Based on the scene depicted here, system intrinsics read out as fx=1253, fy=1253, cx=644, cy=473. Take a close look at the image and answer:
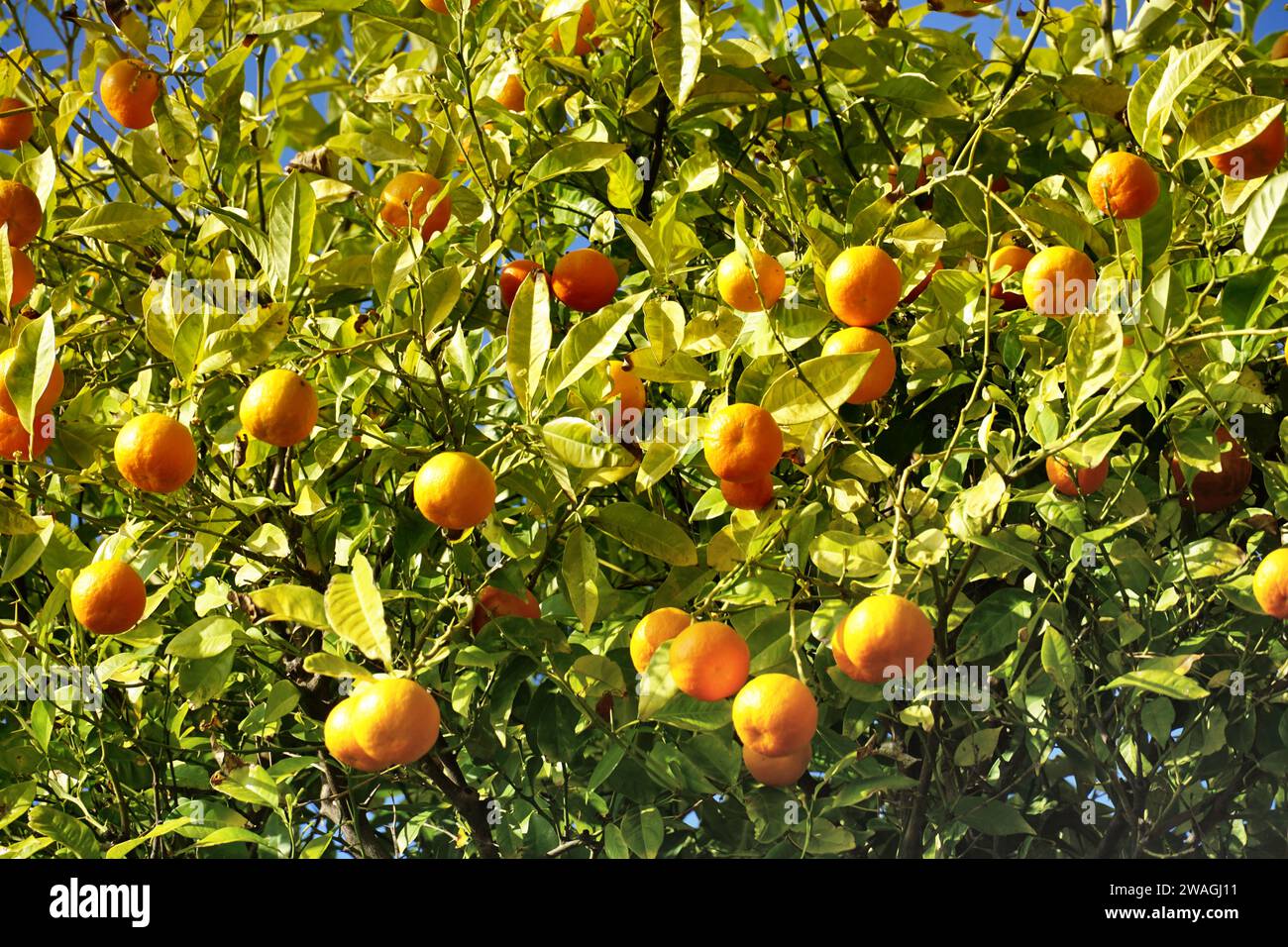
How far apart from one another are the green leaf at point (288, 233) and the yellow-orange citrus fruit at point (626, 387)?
0.29 metres

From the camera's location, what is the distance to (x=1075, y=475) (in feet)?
3.65

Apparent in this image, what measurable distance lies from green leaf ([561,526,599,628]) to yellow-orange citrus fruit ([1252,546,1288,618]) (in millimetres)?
544

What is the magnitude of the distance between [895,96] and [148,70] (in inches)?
31.4

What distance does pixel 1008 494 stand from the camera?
1.03m

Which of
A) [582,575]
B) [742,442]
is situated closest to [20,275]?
[582,575]

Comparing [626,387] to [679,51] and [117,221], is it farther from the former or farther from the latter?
[117,221]

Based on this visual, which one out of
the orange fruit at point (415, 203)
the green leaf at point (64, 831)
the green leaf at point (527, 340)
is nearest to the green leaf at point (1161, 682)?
the green leaf at point (527, 340)

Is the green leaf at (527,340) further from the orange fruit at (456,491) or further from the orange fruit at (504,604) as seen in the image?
the orange fruit at (504,604)

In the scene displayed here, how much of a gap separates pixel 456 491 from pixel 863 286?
0.36m

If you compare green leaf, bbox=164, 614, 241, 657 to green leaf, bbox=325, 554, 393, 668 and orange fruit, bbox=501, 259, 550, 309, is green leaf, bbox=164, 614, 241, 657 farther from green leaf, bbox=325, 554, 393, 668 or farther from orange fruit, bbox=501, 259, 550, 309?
orange fruit, bbox=501, 259, 550, 309

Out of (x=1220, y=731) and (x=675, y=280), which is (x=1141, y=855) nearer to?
(x=1220, y=731)

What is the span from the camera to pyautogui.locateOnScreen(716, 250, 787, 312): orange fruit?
1040mm

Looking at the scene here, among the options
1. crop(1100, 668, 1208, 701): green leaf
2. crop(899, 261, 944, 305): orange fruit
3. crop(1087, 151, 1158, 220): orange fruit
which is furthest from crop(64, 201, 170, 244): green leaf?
crop(1100, 668, 1208, 701): green leaf

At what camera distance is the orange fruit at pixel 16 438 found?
1.08 m
